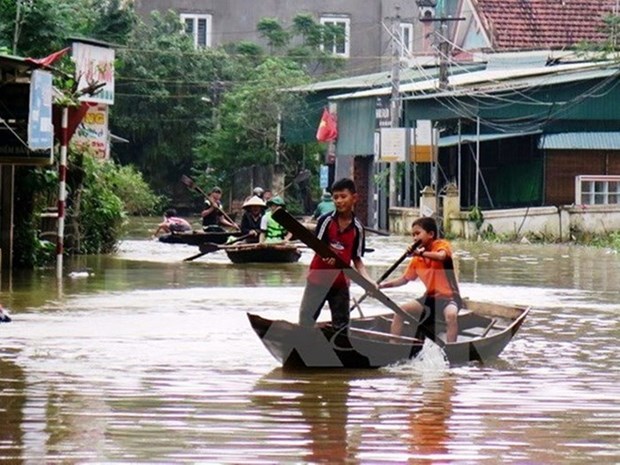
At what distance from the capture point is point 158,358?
44.9 feet

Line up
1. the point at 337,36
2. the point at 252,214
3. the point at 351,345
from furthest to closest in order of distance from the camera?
the point at 337,36, the point at 252,214, the point at 351,345

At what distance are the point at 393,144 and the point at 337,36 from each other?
1865 cm

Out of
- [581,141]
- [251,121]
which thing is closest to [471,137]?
[581,141]

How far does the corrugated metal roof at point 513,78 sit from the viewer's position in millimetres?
40250

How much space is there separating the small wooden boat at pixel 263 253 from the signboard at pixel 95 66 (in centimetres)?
405

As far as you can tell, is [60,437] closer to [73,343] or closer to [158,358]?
[158,358]

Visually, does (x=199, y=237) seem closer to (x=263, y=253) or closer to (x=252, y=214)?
(x=252, y=214)

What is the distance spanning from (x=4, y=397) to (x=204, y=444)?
8.01 feet

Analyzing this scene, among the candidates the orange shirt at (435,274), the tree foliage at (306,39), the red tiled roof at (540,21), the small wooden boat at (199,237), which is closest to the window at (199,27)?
the tree foliage at (306,39)

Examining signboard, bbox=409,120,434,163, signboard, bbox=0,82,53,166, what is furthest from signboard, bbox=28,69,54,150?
signboard, bbox=409,120,434,163

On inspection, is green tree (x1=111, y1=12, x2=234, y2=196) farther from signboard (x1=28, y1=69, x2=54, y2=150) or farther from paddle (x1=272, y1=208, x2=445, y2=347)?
paddle (x1=272, y1=208, x2=445, y2=347)

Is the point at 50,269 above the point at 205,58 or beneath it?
beneath

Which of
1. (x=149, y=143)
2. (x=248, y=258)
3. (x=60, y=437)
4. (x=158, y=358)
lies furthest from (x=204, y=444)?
(x=149, y=143)

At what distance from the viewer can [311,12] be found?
6328cm
